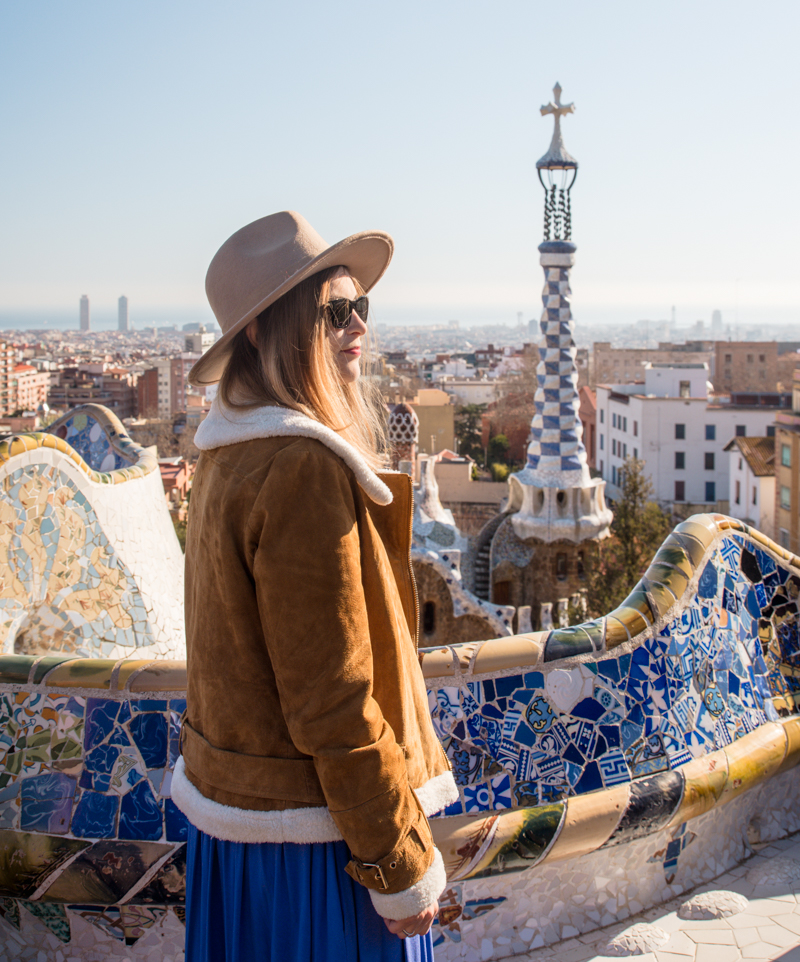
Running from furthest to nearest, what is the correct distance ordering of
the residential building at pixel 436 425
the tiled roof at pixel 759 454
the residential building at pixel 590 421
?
the residential building at pixel 590 421 → the residential building at pixel 436 425 → the tiled roof at pixel 759 454

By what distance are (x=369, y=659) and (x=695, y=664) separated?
5.21ft

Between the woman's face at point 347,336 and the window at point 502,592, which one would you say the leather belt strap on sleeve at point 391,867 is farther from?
the window at point 502,592

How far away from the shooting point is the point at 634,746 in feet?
7.99

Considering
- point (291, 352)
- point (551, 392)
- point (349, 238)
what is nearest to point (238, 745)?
point (291, 352)

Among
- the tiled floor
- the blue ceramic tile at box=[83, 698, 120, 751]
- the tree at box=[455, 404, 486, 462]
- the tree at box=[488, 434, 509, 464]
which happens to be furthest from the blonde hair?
the tree at box=[455, 404, 486, 462]

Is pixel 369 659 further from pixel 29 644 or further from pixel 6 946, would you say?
pixel 29 644

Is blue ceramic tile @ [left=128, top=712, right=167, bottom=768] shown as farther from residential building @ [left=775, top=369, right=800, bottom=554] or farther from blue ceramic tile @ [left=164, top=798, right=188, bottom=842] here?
residential building @ [left=775, top=369, right=800, bottom=554]

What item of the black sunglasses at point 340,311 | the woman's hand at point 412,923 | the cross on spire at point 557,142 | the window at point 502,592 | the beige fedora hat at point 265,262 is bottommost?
the window at point 502,592

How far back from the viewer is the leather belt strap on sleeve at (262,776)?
1.34 meters

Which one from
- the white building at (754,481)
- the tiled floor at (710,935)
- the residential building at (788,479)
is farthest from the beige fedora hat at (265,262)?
the white building at (754,481)

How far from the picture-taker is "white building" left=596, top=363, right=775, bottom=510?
28.4 meters

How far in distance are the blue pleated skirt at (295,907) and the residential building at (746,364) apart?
4950cm

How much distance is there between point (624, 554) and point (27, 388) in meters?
56.2

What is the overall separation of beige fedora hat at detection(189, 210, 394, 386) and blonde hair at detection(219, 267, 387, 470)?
0.03 meters
